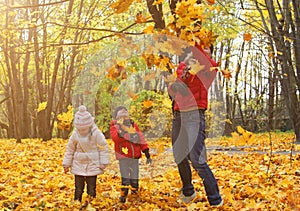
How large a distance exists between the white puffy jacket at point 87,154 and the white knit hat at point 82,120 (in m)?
0.12

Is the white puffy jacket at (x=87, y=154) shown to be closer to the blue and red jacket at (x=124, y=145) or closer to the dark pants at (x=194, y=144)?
the blue and red jacket at (x=124, y=145)

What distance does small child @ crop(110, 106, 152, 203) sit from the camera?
5031 millimetres

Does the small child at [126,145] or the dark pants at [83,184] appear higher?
the small child at [126,145]

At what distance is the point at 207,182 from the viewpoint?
4.04m

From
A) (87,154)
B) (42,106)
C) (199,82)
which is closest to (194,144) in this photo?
(199,82)

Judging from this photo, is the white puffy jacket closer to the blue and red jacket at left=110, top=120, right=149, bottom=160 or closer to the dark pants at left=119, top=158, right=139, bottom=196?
the blue and red jacket at left=110, top=120, right=149, bottom=160

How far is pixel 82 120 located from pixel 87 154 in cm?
40

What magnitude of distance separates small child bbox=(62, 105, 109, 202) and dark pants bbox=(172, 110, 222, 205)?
92 cm

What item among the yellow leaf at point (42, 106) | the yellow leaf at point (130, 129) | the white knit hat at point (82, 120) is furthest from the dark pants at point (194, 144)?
the yellow leaf at point (42, 106)

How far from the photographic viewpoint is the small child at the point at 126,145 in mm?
5031

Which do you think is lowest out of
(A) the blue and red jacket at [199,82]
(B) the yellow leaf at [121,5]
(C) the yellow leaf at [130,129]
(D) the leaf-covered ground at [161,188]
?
(D) the leaf-covered ground at [161,188]

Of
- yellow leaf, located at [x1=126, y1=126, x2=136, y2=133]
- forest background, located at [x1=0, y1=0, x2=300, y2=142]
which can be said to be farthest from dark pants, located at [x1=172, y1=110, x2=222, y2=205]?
yellow leaf, located at [x1=126, y1=126, x2=136, y2=133]

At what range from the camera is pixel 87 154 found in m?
4.77

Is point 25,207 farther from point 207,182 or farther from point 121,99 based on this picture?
point 121,99
